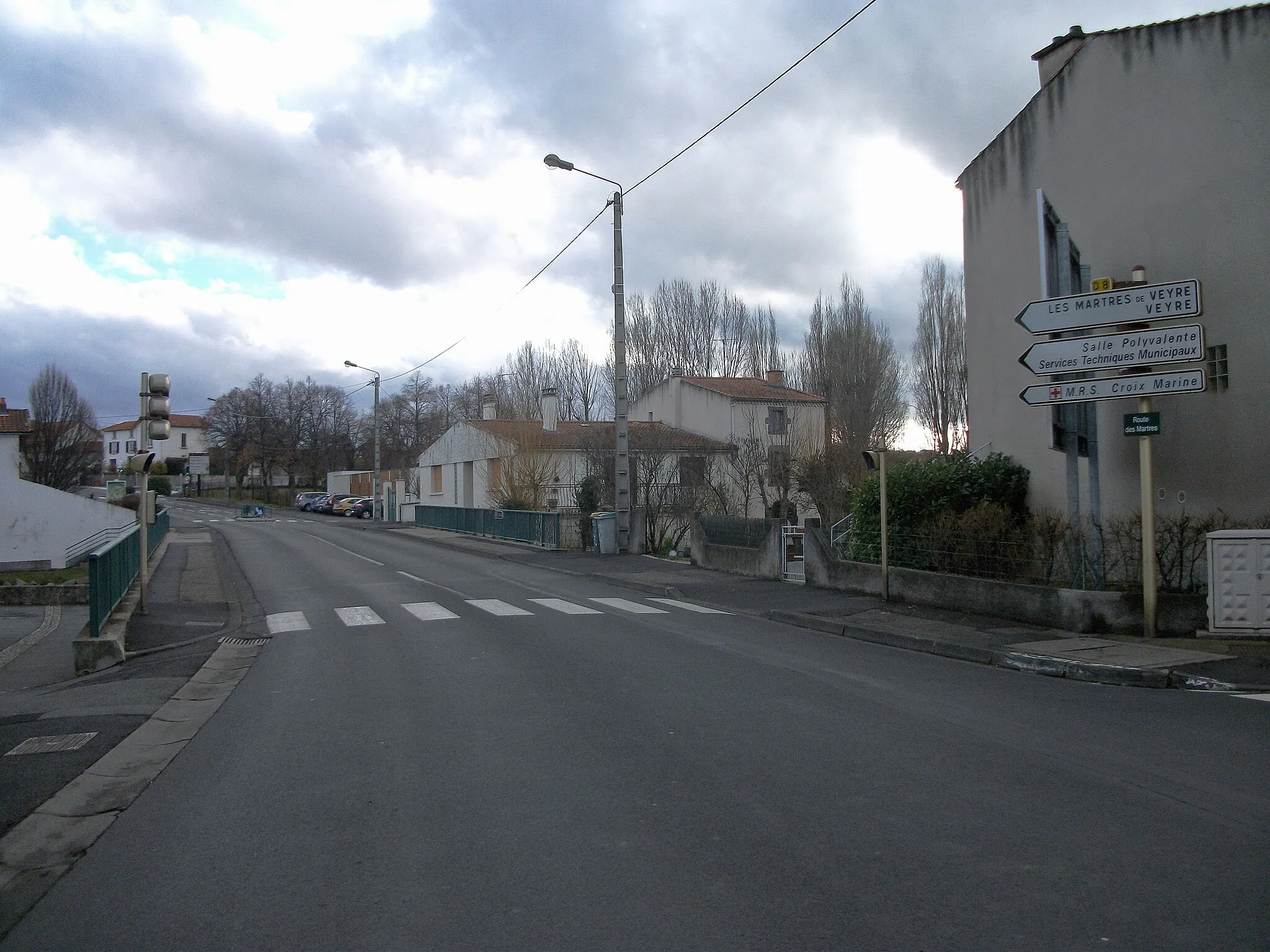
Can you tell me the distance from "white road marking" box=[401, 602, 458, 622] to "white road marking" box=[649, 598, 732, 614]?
12.2ft

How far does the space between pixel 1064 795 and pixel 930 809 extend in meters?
0.90

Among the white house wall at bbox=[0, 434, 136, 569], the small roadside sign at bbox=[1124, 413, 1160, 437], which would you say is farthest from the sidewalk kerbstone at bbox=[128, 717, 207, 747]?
the white house wall at bbox=[0, 434, 136, 569]

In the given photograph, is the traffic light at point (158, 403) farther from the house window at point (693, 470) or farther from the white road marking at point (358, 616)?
the house window at point (693, 470)

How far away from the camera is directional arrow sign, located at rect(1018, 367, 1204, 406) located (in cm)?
1097

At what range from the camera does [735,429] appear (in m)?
41.8

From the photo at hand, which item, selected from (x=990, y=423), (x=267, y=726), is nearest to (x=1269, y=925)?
(x=267, y=726)

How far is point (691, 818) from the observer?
17.4 ft

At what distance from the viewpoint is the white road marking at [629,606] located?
15297mm

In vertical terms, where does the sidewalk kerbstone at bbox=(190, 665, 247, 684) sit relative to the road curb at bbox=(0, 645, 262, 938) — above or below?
above

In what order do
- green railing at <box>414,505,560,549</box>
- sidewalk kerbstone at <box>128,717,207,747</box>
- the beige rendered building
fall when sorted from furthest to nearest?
green railing at <box>414,505,560,549</box> < the beige rendered building < sidewalk kerbstone at <box>128,717,207,747</box>

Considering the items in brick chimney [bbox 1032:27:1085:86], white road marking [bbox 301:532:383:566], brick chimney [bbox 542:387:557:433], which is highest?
brick chimney [bbox 1032:27:1085:86]

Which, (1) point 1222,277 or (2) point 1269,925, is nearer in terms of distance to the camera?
(2) point 1269,925

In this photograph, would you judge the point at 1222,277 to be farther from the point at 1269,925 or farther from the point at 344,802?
the point at 344,802

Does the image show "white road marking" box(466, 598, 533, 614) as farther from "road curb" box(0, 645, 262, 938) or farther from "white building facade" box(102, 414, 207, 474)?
"white building facade" box(102, 414, 207, 474)
